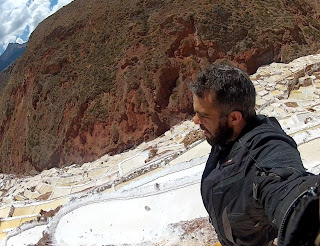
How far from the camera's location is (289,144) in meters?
1.79

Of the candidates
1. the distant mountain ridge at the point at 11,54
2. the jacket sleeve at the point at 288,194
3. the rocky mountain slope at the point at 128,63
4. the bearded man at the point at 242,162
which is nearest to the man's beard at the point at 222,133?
the bearded man at the point at 242,162

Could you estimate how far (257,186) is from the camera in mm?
1640

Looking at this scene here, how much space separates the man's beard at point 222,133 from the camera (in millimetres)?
1942

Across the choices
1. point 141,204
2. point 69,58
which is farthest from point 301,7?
point 141,204

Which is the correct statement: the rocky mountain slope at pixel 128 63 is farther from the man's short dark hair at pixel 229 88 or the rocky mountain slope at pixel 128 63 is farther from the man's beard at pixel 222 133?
the man's short dark hair at pixel 229 88

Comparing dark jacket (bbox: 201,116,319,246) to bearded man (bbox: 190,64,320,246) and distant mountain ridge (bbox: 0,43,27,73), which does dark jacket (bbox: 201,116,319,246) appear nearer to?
bearded man (bbox: 190,64,320,246)

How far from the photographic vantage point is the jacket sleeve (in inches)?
49.9

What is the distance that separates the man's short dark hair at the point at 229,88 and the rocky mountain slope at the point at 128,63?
16721 millimetres

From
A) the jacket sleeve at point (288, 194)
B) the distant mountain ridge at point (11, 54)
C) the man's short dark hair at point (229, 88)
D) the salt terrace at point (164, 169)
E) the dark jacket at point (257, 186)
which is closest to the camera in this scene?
the jacket sleeve at point (288, 194)

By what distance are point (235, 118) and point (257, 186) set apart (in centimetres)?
42

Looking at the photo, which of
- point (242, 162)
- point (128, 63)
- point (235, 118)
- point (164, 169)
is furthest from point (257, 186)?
point (128, 63)

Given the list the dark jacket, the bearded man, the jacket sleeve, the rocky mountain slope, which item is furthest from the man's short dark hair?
the rocky mountain slope

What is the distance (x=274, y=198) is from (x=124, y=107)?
1822 centimetres

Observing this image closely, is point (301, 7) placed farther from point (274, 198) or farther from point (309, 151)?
point (274, 198)
